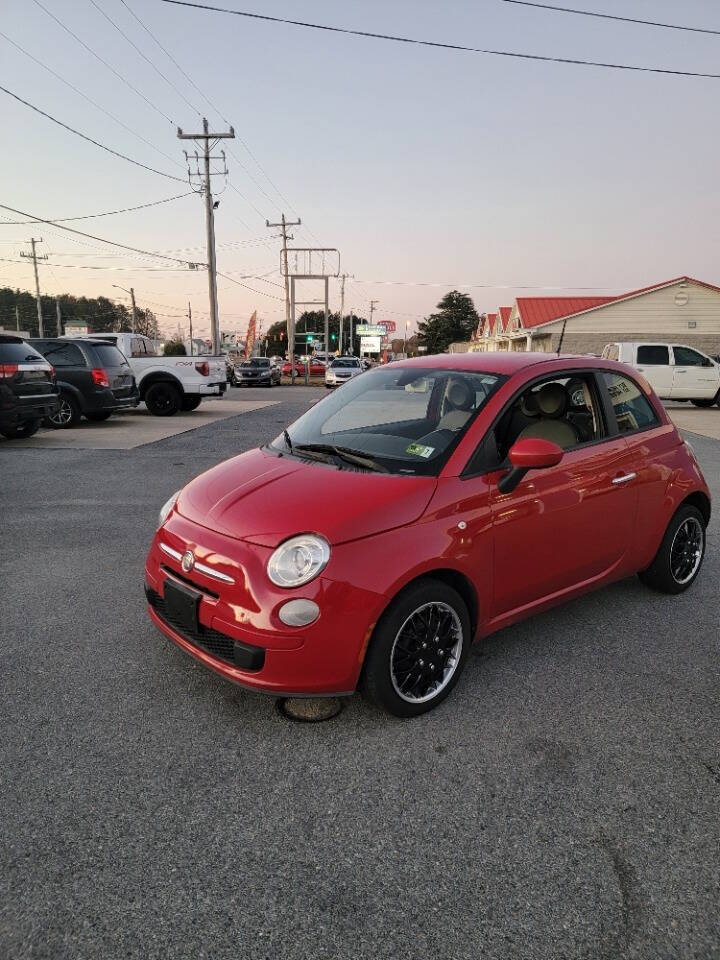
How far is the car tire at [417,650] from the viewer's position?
8.99 ft

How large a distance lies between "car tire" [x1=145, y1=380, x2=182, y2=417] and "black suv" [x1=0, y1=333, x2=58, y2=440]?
5.24 m

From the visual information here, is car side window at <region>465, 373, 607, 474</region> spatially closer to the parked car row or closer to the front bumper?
the front bumper

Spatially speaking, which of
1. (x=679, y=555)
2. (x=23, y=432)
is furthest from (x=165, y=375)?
(x=679, y=555)

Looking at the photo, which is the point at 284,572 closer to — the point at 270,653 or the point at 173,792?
the point at 270,653

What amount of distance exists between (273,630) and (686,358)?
20.0 m

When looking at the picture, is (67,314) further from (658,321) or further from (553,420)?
(553,420)

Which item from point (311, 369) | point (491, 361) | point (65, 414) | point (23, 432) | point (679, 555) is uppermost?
point (491, 361)

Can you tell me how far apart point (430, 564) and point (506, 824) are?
1.01 metres

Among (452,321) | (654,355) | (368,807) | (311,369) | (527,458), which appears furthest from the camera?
(452,321)

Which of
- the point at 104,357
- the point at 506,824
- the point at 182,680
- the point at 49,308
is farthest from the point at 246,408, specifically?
the point at 49,308

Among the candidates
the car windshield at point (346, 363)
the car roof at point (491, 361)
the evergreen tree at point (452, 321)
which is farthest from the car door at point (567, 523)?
the evergreen tree at point (452, 321)

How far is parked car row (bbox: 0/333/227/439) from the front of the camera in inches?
408

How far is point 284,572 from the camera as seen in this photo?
2674mm

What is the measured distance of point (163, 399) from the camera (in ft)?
54.0
